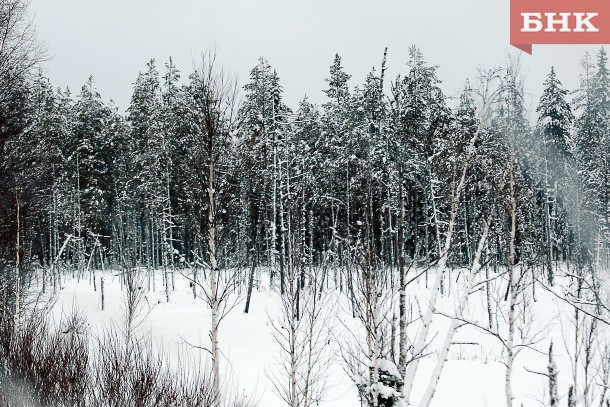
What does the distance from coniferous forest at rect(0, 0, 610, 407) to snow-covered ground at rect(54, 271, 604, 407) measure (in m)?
0.55

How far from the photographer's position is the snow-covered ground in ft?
60.0

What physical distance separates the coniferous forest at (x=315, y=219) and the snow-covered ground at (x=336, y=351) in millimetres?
553

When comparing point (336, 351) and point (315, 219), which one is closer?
point (336, 351)

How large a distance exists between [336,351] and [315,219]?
21.3 m

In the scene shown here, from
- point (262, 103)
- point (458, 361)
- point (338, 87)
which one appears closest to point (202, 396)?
point (458, 361)

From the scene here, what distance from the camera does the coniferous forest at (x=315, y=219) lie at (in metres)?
12.1

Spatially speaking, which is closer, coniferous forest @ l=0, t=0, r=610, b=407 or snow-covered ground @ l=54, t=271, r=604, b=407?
coniferous forest @ l=0, t=0, r=610, b=407

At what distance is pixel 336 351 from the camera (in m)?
20.7

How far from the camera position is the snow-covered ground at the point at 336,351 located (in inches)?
720

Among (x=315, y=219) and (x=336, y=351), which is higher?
(x=315, y=219)

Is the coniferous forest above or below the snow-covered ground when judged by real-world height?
above

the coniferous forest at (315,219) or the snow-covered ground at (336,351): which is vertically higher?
the coniferous forest at (315,219)

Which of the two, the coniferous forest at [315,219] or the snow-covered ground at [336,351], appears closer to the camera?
the coniferous forest at [315,219]

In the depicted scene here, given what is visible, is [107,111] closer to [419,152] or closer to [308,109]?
[308,109]
